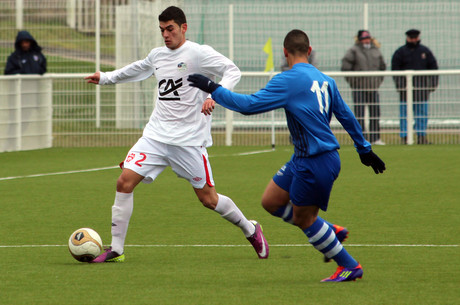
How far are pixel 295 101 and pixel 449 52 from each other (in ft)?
55.0

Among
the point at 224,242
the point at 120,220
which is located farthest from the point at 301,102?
the point at 224,242

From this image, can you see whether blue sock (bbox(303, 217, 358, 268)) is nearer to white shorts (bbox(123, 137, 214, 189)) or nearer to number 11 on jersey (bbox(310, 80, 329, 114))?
number 11 on jersey (bbox(310, 80, 329, 114))

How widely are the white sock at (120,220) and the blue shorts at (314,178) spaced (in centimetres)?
161

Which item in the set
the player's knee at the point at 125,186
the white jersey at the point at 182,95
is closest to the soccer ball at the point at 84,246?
the player's knee at the point at 125,186

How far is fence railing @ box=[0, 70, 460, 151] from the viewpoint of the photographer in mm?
19875

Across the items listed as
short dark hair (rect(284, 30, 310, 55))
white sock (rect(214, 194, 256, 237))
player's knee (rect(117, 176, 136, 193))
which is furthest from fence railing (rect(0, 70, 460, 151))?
short dark hair (rect(284, 30, 310, 55))

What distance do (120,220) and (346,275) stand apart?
1.96m

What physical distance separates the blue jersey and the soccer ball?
6.07 feet

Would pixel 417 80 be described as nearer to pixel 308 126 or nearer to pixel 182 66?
pixel 182 66

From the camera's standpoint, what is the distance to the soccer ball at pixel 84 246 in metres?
7.82

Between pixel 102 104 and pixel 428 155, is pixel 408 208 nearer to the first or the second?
pixel 428 155

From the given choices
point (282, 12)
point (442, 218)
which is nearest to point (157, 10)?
point (282, 12)

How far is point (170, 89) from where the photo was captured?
8.29 meters

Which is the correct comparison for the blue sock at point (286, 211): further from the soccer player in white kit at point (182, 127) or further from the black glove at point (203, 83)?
the black glove at point (203, 83)
